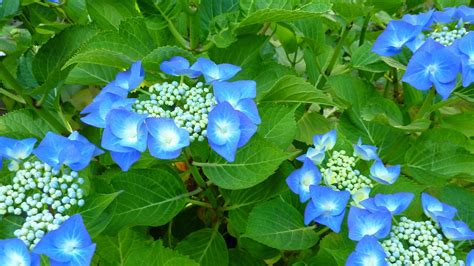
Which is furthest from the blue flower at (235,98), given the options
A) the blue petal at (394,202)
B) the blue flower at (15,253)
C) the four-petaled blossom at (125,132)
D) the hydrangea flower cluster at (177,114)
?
the blue flower at (15,253)

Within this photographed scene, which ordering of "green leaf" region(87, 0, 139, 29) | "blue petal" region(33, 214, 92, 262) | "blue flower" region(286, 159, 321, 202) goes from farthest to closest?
"green leaf" region(87, 0, 139, 29) → "blue flower" region(286, 159, 321, 202) → "blue petal" region(33, 214, 92, 262)

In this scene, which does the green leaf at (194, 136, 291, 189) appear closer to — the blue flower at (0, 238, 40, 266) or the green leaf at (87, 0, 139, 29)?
the blue flower at (0, 238, 40, 266)

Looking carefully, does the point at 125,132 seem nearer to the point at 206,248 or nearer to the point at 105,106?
the point at 105,106

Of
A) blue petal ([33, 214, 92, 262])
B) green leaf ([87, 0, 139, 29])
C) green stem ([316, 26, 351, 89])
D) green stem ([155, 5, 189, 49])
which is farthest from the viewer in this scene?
green stem ([316, 26, 351, 89])

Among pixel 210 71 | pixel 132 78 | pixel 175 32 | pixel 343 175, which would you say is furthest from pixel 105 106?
pixel 343 175

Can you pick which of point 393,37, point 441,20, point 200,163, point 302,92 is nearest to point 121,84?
point 200,163

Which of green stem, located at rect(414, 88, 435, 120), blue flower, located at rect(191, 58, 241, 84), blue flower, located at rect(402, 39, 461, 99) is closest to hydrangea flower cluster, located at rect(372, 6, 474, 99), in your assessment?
blue flower, located at rect(402, 39, 461, 99)

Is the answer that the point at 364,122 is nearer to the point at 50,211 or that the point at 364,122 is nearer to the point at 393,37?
the point at 393,37
